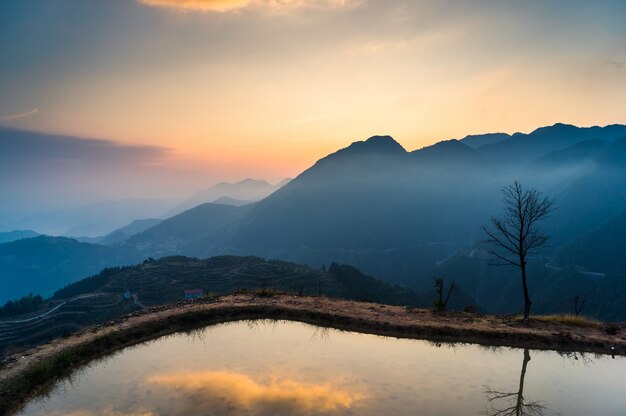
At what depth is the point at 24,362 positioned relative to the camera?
14.0m

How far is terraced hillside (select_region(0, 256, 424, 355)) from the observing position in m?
128

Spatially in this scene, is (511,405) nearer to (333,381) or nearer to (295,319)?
(333,381)

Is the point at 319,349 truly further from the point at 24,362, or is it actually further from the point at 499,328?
the point at 24,362

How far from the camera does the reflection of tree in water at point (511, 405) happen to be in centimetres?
1119

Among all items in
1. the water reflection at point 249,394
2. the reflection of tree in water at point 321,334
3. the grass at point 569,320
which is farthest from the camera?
the grass at point 569,320

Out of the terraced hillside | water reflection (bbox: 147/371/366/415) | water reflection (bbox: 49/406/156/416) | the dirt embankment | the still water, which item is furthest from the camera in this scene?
the terraced hillside

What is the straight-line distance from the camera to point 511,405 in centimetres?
1159

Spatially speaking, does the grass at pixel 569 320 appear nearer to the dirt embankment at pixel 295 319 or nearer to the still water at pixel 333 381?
the dirt embankment at pixel 295 319

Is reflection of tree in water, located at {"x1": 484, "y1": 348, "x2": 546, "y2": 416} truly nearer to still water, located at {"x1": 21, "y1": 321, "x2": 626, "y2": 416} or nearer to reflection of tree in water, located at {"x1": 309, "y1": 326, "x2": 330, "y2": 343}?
still water, located at {"x1": 21, "y1": 321, "x2": 626, "y2": 416}

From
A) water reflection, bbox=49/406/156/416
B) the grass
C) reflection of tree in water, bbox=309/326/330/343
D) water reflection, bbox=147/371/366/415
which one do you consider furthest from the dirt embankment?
water reflection, bbox=147/371/366/415

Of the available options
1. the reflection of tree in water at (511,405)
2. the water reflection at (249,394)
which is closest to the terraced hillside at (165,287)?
the water reflection at (249,394)

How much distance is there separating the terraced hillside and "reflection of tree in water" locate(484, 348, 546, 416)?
109 metres

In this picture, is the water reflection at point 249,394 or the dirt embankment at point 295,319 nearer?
the water reflection at point 249,394

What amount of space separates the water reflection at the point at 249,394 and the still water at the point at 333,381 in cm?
3
